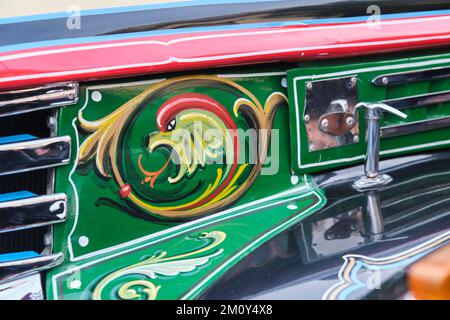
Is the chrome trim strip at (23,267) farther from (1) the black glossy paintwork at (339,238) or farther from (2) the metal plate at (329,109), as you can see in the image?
(2) the metal plate at (329,109)

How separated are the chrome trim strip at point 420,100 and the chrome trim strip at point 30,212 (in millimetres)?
1183

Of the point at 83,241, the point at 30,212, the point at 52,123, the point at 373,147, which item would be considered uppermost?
the point at 52,123

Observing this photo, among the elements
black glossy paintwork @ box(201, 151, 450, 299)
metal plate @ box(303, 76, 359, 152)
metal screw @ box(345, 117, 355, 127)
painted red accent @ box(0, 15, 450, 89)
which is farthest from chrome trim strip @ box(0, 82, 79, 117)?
metal screw @ box(345, 117, 355, 127)

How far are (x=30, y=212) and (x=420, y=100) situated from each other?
140cm

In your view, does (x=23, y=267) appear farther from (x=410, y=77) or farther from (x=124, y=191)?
Answer: (x=410, y=77)

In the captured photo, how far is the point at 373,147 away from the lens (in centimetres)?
237

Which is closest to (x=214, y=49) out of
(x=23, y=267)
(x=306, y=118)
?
(x=306, y=118)

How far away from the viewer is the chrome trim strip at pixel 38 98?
6.66 feet

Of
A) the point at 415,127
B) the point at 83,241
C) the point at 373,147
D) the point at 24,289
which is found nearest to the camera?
the point at 24,289

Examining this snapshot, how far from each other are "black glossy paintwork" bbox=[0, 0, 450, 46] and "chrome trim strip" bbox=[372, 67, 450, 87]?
0.23m

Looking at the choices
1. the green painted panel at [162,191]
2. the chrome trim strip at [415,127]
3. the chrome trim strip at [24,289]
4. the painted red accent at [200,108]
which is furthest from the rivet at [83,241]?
the chrome trim strip at [415,127]

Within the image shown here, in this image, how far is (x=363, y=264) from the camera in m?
1.97

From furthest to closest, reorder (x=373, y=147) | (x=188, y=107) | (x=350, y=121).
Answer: (x=350, y=121), (x=373, y=147), (x=188, y=107)

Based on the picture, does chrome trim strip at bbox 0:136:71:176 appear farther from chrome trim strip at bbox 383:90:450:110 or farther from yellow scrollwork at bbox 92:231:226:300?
chrome trim strip at bbox 383:90:450:110
